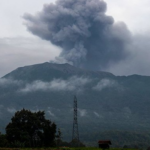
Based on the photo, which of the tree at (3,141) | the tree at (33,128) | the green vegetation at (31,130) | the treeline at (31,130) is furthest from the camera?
the tree at (33,128)

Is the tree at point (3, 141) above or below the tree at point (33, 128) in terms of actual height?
below

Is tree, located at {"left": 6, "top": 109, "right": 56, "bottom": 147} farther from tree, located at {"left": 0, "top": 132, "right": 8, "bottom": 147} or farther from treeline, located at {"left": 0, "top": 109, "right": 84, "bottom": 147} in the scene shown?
tree, located at {"left": 0, "top": 132, "right": 8, "bottom": 147}

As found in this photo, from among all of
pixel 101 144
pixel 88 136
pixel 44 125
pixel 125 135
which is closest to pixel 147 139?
pixel 125 135

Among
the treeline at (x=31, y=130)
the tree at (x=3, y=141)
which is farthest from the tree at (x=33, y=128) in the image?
the tree at (x=3, y=141)

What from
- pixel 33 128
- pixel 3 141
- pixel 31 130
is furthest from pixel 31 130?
pixel 3 141

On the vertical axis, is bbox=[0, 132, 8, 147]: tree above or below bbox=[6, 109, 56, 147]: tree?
below

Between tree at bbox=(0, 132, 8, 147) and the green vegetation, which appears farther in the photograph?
the green vegetation

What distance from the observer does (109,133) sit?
187000mm

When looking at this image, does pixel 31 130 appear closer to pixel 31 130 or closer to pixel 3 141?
pixel 31 130

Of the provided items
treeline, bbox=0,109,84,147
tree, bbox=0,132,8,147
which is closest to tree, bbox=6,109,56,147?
treeline, bbox=0,109,84,147

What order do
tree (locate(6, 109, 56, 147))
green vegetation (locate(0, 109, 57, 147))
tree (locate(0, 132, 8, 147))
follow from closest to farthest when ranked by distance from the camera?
1. tree (locate(0, 132, 8, 147))
2. green vegetation (locate(0, 109, 57, 147))
3. tree (locate(6, 109, 56, 147))

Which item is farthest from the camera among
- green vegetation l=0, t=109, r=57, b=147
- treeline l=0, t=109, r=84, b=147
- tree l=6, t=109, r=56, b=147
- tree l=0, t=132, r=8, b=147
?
tree l=6, t=109, r=56, b=147

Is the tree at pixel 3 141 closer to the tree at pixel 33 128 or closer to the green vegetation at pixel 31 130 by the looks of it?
the green vegetation at pixel 31 130

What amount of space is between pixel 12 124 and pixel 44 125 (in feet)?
20.4
